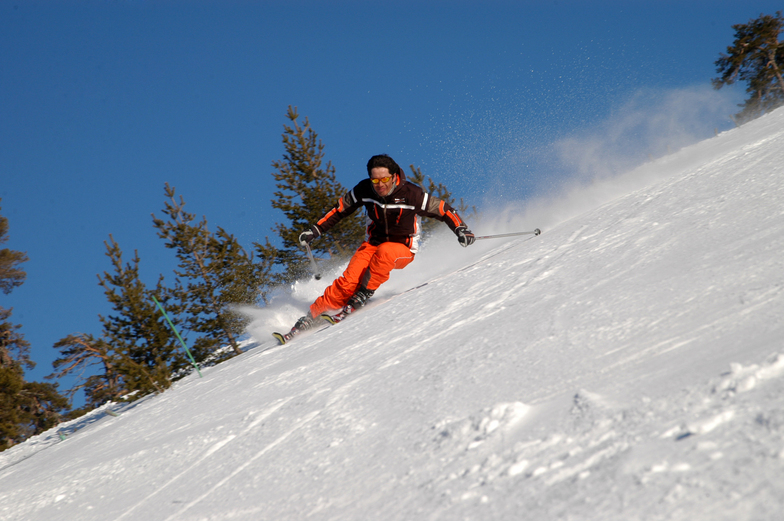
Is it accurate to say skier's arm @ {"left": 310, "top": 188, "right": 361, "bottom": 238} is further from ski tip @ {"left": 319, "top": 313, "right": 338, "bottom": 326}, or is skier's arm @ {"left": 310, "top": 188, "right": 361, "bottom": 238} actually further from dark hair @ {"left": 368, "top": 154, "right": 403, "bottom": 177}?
ski tip @ {"left": 319, "top": 313, "right": 338, "bottom": 326}

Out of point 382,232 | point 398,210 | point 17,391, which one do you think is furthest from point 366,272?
point 17,391

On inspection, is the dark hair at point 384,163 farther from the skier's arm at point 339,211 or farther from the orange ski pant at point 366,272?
the orange ski pant at point 366,272

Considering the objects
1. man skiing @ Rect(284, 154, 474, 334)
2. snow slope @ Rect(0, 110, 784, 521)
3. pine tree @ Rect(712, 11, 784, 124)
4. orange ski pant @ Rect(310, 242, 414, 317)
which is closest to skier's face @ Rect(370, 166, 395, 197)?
man skiing @ Rect(284, 154, 474, 334)

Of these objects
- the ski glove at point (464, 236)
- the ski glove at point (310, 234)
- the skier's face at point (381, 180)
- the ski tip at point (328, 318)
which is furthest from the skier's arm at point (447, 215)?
the ski tip at point (328, 318)

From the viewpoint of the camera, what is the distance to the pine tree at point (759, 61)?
950 inches

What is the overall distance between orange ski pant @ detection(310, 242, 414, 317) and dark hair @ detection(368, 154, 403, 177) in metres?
0.77

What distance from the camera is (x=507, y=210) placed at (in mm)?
11578

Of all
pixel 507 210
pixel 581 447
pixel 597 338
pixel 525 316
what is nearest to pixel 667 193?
pixel 525 316

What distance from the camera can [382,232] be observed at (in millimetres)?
5578

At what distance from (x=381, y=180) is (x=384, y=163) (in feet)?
0.59

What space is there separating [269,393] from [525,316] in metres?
1.58

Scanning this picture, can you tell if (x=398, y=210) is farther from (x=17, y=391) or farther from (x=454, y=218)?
(x=17, y=391)

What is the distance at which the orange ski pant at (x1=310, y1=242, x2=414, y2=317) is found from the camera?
5426 mm

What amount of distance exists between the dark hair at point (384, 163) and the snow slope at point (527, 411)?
1806 millimetres
